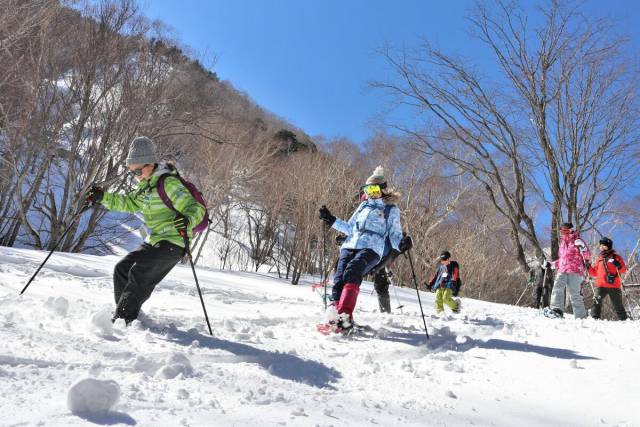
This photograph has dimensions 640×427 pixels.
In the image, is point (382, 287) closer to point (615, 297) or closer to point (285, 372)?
point (285, 372)

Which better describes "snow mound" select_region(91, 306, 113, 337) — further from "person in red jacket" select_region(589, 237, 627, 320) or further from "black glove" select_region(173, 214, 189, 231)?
"person in red jacket" select_region(589, 237, 627, 320)

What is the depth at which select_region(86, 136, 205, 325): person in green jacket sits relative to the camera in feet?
10.4

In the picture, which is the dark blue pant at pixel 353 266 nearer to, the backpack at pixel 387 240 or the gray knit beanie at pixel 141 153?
the backpack at pixel 387 240

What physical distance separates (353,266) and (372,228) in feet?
1.45

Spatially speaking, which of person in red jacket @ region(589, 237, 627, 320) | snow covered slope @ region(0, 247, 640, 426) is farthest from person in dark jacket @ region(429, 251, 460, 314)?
snow covered slope @ region(0, 247, 640, 426)

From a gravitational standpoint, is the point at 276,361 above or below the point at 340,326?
below

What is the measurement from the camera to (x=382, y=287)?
570 cm

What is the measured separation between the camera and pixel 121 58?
10.6 m

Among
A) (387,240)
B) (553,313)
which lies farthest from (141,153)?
(553,313)

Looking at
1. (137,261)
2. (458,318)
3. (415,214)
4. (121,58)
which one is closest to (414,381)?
(137,261)

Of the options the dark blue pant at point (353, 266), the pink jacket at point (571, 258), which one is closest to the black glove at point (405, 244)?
the dark blue pant at point (353, 266)

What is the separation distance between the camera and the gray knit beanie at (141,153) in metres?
3.35

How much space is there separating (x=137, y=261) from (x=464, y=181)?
1889cm

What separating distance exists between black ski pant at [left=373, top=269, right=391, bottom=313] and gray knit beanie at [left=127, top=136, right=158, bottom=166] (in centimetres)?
317
